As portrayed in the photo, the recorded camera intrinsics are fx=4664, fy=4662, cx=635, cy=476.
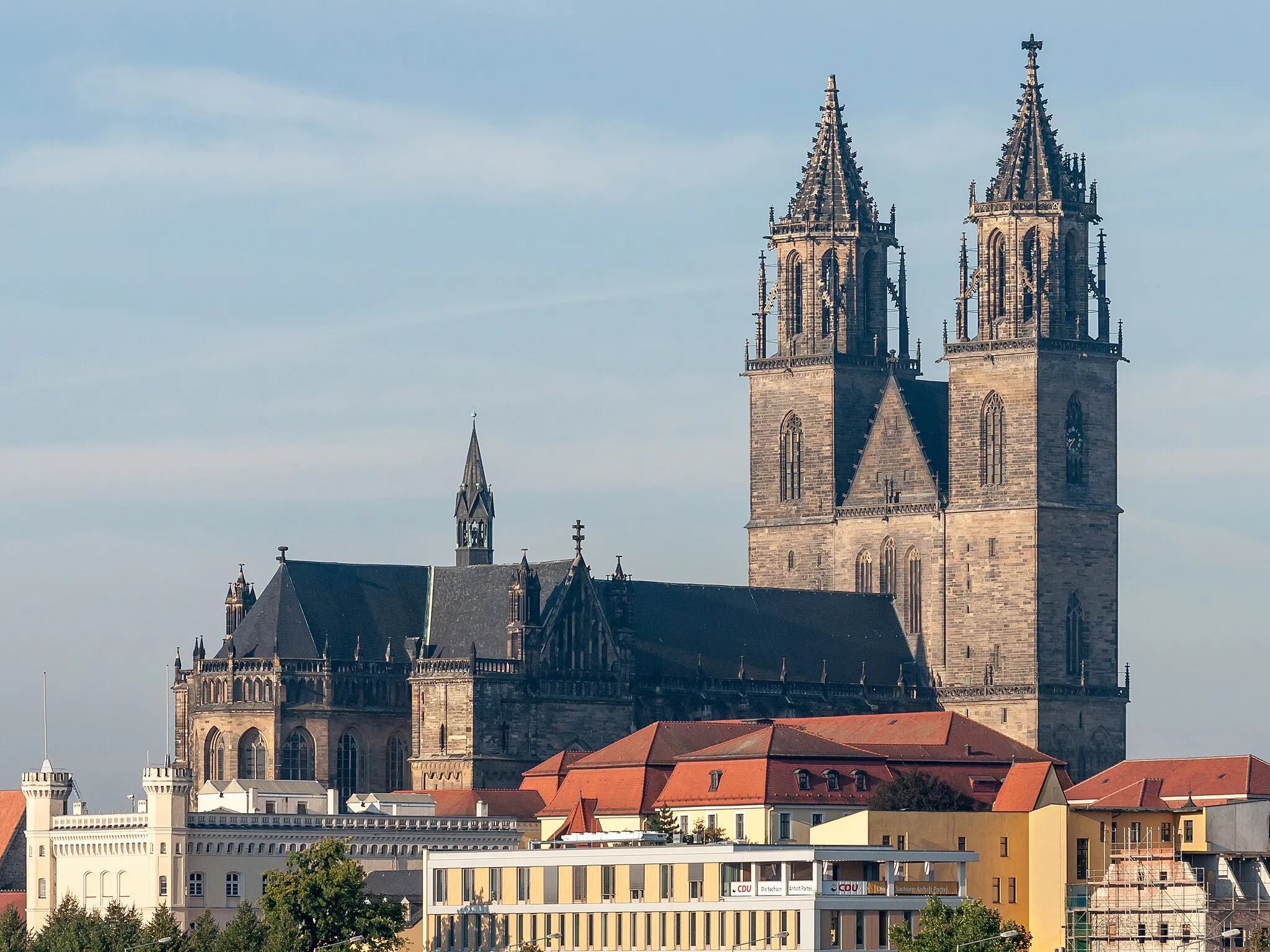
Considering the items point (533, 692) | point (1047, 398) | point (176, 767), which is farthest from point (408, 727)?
point (1047, 398)

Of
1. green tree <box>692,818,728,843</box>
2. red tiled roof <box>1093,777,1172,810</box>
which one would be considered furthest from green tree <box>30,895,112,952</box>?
red tiled roof <box>1093,777,1172,810</box>

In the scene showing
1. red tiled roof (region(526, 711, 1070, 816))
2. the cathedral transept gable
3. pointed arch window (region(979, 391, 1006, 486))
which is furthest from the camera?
the cathedral transept gable

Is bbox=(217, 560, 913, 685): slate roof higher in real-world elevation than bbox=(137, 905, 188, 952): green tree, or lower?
higher

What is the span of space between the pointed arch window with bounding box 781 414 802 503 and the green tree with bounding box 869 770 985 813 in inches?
1425

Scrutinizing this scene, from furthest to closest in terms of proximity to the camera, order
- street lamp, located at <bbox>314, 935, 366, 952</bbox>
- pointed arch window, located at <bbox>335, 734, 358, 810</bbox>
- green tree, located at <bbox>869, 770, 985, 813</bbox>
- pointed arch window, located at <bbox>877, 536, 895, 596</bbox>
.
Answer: pointed arch window, located at <bbox>877, 536, 895, 596</bbox>, pointed arch window, located at <bbox>335, 734, 358, 810</bbox>, green tree, located at <bbox>869, 770, 985, 813</bbox>, street lamp, located at <bbox>314, 935, 366, 952</bbox>

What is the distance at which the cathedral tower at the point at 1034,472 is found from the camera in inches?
7392

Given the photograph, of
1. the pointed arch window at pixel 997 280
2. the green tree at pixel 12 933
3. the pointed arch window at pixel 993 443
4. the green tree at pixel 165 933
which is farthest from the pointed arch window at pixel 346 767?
the pointed arch window at pixel 997 280

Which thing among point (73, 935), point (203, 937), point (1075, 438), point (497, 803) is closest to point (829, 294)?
point (1075, 438)

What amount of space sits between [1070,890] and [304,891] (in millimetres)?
24738

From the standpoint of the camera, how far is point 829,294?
197 meters

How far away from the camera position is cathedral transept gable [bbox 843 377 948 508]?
192m

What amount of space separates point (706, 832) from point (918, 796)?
7849mm

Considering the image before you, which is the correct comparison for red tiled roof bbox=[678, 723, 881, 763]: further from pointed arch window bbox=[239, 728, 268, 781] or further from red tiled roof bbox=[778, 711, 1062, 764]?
pointed arch window bbox=[239, 728, 268, 781]

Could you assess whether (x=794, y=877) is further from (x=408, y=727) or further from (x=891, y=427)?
(x=891, y=427)
